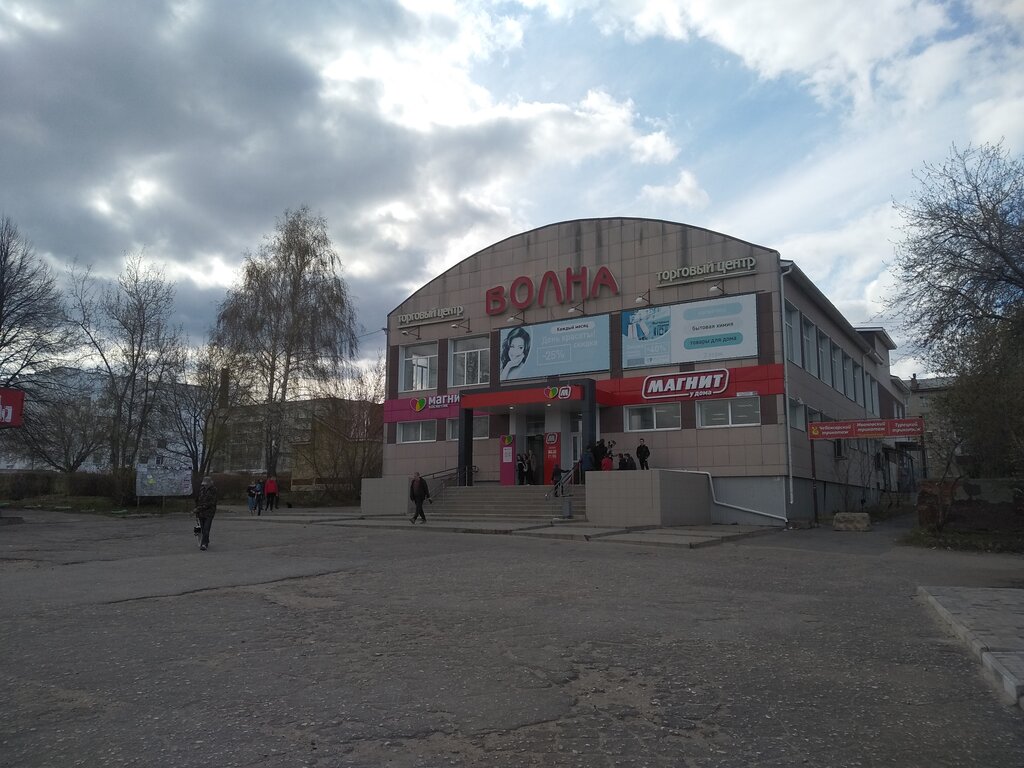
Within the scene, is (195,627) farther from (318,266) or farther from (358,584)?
(318,266)

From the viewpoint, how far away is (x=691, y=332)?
27.5m

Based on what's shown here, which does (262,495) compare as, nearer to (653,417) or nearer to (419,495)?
(419,495)

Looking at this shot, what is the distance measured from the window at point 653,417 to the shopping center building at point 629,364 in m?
0.05

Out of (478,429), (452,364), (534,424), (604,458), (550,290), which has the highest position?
(550,290)

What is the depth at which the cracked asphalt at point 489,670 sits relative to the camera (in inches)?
175

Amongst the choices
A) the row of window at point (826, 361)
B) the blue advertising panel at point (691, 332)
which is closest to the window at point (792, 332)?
the row of window at point (826, 361)

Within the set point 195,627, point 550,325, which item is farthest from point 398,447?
point 195,627

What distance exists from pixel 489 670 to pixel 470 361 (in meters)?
27.4

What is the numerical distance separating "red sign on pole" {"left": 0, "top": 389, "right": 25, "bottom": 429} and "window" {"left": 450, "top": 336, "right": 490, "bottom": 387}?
1646cm

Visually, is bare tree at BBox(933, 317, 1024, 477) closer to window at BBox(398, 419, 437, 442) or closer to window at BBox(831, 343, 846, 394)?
window at BBox(831, 343, 846, 394)

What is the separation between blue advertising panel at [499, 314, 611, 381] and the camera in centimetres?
2959

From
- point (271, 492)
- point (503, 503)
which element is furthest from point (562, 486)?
point (271, 492)

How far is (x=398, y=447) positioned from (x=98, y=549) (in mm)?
18258

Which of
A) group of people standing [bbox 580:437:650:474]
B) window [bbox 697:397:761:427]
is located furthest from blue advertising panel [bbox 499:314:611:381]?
window [bbox 697:397:761:427]
